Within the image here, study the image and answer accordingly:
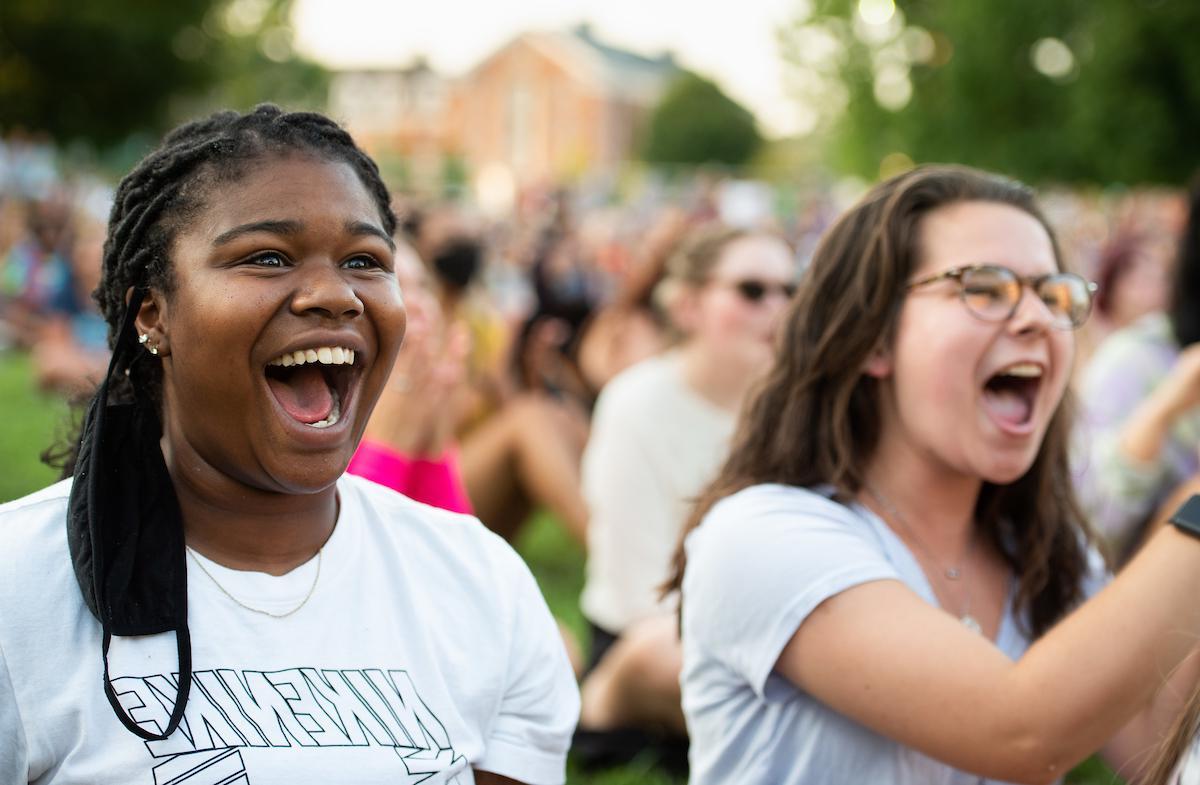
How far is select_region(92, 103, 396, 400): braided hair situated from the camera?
181 centimetres

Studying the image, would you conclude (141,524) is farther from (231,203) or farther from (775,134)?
(775,134)

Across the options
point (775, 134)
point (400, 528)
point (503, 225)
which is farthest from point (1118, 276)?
point (775, 134)

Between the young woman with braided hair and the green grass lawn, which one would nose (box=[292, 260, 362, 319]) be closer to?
the young woman with braided hair

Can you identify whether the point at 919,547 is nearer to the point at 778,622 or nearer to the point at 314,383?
the point at 778,622

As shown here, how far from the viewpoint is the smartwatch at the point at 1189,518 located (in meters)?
2.03

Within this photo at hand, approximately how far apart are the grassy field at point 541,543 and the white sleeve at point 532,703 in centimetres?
83

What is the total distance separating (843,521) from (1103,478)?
7.02 feet

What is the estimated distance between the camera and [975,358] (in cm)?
243

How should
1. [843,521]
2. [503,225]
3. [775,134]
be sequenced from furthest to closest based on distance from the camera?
[775,134], [503,225], [843,521]

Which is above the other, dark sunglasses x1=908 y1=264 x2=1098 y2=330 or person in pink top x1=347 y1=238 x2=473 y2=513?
dark sunglasses x1=908 y1=264 x2=1098 y2=330

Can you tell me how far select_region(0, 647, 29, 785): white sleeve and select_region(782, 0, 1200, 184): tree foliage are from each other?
2240 centimetres

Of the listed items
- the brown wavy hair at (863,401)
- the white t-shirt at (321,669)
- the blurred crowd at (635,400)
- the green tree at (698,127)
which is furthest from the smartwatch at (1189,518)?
the green tree at (698,127)

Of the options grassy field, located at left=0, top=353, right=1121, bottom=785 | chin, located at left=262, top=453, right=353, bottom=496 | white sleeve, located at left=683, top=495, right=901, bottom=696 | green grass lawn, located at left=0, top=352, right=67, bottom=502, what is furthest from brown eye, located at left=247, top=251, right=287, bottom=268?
green grass lawn, located at left=0, top=352, right=67, bottom=502

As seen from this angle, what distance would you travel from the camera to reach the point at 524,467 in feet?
19.5
